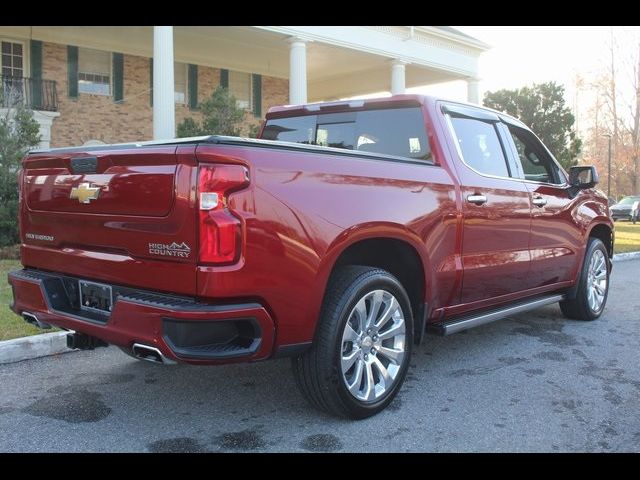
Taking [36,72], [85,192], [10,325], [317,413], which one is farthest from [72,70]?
[317,413]

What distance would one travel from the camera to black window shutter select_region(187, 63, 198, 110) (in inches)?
752

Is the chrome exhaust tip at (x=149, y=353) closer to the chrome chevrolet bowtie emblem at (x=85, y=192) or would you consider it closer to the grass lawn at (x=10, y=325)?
the chrome chevrolet bowtie emblem at (x=85, y=192)

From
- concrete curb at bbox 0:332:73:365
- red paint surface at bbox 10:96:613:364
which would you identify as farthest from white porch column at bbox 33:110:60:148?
red paint surface at bbox 10:96:613:364

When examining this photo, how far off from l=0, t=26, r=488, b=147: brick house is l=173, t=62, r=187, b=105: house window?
0.10 ft

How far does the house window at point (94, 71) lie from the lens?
17234mm

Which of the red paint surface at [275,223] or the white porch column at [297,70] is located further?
the white porch column at [297,70]

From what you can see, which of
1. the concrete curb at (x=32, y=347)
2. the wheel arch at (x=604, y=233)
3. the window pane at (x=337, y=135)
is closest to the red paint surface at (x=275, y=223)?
the window pane at (x=337, y=135)

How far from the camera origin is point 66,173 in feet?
11.0

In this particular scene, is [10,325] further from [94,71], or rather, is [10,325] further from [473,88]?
[473,88]

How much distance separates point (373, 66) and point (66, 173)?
19.4 metres

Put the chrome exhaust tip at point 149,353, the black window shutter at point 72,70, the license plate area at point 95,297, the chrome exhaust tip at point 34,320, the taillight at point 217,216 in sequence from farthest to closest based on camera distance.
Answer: the black window shutter at point 72,70
the chrome exhaust tip at point 34,320
the license plate area at point 95,297
the chrome exhaust tip at point 149,353
the taillight at point 217,216

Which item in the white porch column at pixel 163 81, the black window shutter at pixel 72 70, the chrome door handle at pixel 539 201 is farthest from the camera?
the black window shutter at pixel 72 70

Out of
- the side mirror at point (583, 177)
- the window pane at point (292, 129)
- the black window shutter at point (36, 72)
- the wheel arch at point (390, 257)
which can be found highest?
the black window shutter at point (36, 72)
